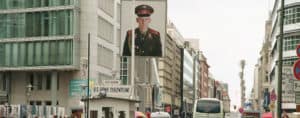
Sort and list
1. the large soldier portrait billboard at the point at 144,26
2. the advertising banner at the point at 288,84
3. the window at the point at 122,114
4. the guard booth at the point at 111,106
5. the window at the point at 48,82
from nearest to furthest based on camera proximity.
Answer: the advertising banner at the point at 288,84
the guard booth at the point at 111,106
the window at the point at 122,114
the large soldier portrait billboard at the point at 144,26
the window at the point at 48,82

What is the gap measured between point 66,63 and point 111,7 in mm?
16632

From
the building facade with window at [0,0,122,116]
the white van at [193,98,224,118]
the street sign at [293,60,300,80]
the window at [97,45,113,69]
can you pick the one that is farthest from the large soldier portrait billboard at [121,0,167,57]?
the window at [97,45,113,69]

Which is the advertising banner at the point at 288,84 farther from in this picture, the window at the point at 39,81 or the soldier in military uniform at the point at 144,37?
the window at the point at 39,81

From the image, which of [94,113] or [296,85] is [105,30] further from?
[296,85]

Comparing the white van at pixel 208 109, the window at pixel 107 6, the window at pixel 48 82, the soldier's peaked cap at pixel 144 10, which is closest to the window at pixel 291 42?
the white van at pixel 208 109

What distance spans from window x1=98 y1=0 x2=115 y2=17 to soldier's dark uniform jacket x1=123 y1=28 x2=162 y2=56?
47923 millimetres

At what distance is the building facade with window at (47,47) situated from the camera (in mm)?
94125

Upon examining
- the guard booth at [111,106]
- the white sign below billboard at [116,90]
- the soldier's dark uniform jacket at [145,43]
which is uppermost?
the soldier's dark uniform jacket at [145,43]

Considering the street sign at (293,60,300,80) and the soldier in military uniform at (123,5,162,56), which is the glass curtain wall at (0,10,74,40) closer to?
the soldier in military uniform at (123,5,162,56)

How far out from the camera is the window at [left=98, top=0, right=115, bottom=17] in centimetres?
10062

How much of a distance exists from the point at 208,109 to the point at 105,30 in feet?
89.7

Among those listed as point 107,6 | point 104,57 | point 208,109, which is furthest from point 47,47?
point 208,109

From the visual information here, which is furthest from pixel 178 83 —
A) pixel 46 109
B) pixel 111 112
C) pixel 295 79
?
pixel 295 79

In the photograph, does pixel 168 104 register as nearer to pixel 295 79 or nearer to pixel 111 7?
pixel 111 7
